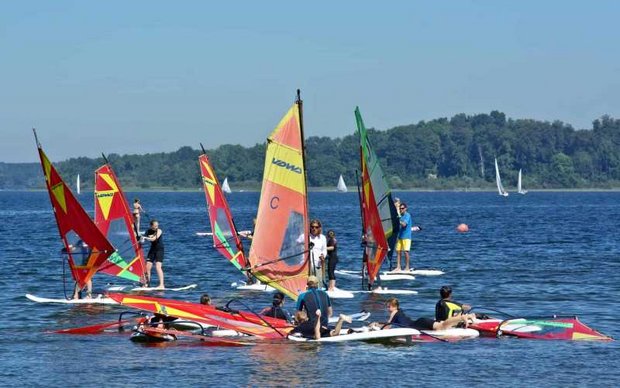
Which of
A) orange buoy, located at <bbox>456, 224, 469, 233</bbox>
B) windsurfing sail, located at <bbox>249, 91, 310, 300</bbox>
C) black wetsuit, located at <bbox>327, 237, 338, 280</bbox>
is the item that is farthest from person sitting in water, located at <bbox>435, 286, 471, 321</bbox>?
orange buoy, located at <bbox>456, 224, 469, 233</bbox>

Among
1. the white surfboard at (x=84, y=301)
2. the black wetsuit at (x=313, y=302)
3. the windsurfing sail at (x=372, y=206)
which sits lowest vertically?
the white surfboard at (x=84, y=301)

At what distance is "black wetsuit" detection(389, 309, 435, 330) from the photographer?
26797 millimetres

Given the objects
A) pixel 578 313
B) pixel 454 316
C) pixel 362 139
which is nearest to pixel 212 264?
pixel 362 139

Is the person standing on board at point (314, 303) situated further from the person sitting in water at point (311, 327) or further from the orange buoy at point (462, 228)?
the orange buoy at point (462, 228)

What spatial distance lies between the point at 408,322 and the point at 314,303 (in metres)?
2.25

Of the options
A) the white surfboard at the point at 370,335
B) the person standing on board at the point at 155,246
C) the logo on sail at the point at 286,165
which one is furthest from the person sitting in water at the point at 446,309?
the person standing on board at the point at 155,246

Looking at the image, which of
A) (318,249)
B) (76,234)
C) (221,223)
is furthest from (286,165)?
(221,223)

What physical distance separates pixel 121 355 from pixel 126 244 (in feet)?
34.5

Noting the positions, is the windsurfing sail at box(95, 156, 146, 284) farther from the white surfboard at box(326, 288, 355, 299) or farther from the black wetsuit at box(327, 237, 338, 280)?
the white surfboard at box(326, 288, 355, 299)

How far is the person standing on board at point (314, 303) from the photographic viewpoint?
2602 centimetres

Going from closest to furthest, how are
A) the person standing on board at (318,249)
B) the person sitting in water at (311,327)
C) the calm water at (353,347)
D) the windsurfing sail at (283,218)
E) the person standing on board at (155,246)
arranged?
the calm water at (353,347) → the person sitting in water at (311,327) → the windsurfing sail at (283,218) → the person standing on board at (318,249) → the person standing on board at (155,246)

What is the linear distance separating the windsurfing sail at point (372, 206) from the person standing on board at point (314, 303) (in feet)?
28.5

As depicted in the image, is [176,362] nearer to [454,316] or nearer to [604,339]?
[454,316]

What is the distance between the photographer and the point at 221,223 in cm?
3862
